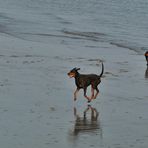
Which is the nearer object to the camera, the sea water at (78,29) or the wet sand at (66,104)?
the wet sand at (66,104)

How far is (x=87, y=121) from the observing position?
11.5 m

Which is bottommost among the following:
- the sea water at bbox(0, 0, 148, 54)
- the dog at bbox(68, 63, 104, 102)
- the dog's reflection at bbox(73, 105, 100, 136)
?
the dog's reflection at bbox(73, 105, 100, 136)

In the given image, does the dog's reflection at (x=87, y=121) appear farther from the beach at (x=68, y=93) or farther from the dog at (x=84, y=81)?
→ the dog at (x=84, y=81)

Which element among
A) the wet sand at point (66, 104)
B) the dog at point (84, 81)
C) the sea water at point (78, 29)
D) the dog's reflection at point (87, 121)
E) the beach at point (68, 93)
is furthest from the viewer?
the sea water at point (78, 29)

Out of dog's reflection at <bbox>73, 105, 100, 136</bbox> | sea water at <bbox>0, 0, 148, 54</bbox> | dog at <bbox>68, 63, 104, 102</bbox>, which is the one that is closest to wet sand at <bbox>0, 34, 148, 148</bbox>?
dog's reflection at <bbox>73, 105, 100, 136</bbox>

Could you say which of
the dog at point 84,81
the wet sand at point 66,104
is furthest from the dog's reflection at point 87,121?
the dog at point 84,81

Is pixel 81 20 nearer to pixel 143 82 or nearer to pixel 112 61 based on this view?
pixel 112 61

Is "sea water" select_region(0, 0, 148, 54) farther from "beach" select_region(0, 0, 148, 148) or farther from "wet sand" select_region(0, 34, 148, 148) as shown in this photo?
"wet sand" select_region(0, 34, 148, 148)

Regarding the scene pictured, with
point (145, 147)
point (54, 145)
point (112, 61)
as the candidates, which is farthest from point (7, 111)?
point (112, 61)

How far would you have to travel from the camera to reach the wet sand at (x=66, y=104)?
1016 cm

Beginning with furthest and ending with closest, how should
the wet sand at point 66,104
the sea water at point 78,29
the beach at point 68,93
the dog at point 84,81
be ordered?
1. the sea water at point 78,29
2. the dog at point 84,81
3. the beach at point 68,93
4. the wet sand at point 66,104

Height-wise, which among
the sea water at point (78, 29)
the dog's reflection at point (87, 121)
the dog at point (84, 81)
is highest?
the sea water at point (78, 29)

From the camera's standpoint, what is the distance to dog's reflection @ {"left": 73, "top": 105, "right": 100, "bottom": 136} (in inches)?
427

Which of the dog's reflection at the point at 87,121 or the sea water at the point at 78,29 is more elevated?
the sea water at the point at 78,29
